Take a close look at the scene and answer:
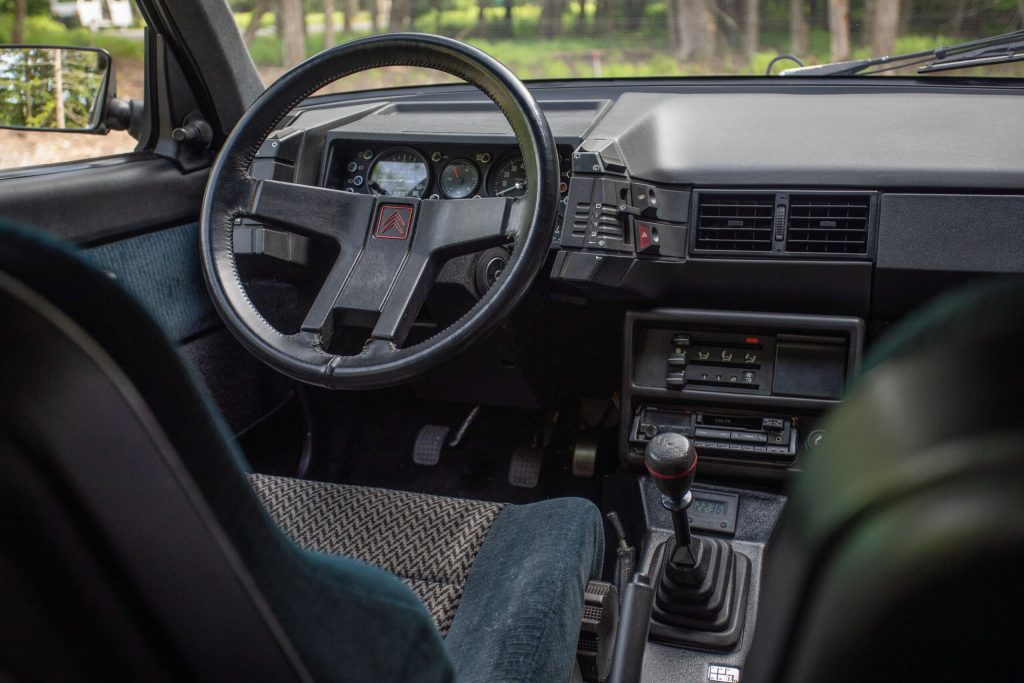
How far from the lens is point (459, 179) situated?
2172 mm

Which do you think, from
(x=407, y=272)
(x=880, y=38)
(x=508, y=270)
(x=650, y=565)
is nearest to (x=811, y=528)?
(x=508, y=270)

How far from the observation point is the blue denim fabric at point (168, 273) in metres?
2.14

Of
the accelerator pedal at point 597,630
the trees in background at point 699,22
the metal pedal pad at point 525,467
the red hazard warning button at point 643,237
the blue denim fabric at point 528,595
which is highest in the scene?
the trees in background at point 699,22

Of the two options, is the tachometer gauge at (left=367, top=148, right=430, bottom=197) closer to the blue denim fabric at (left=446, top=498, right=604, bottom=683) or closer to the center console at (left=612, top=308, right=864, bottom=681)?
the center console at (left=612, top=308, right=864, bottom=681)

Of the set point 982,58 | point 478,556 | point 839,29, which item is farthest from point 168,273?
point 982,58

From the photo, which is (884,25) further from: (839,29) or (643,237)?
(643,237)

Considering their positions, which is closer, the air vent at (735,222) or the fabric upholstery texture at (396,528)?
the fabric upholstery texture at (396,528)

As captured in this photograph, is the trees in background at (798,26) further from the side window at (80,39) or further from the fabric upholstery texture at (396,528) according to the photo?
the side window at (80,39)

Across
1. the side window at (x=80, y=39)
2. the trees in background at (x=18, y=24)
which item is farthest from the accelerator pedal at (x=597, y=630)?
Result: the trees in background at (x=18, y=24)

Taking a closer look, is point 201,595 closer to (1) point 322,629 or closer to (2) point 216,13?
(1) point 322,629

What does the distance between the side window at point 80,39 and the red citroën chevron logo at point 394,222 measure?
0.89m

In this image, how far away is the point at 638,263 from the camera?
2029 millimetres

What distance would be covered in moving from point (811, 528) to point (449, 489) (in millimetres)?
2277

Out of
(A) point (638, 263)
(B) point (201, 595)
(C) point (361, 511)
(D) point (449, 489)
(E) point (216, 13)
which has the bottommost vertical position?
(D) point (449, 489)
